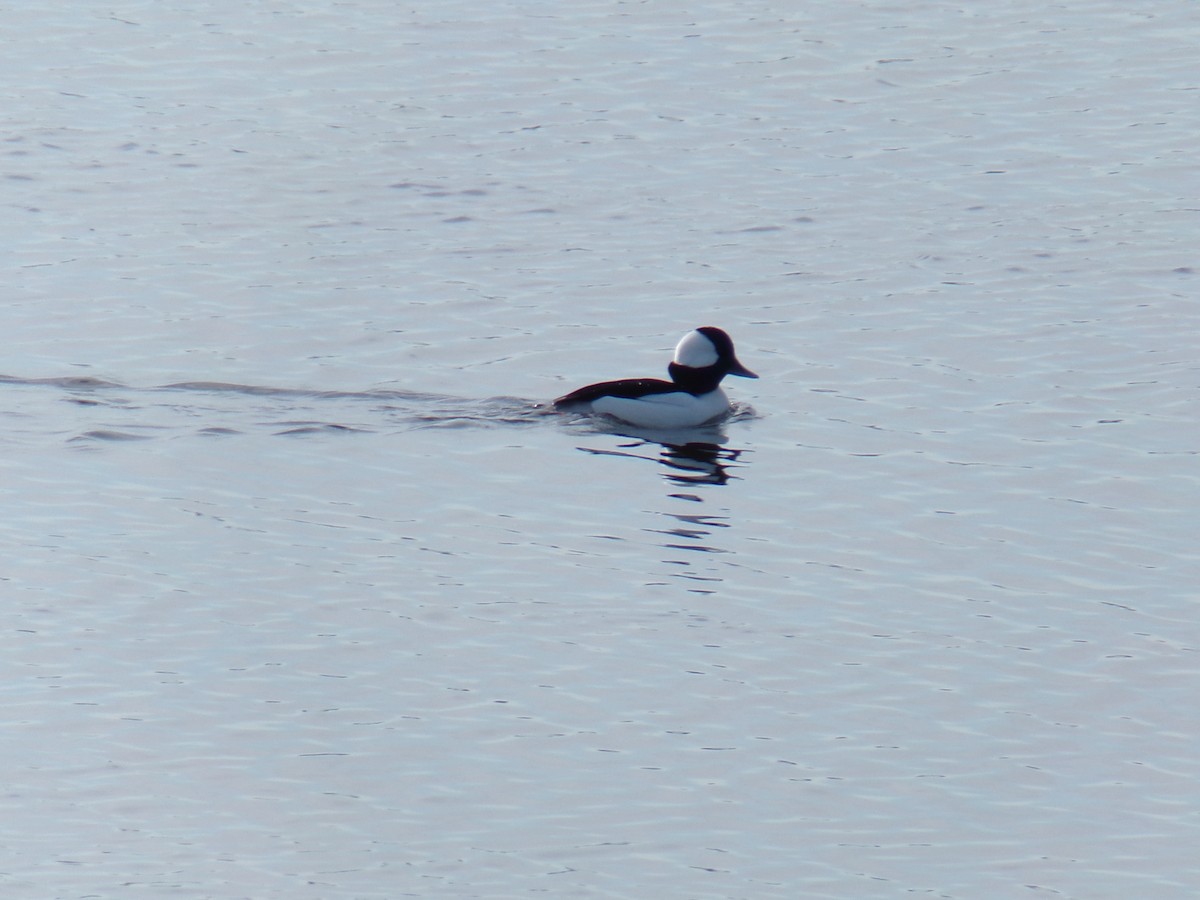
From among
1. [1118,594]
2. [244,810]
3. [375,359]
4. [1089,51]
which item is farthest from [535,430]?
[1089,51]

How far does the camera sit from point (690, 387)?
54.2ft

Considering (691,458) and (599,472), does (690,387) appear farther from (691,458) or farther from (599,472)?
(599,472)

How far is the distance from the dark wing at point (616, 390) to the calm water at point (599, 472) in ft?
0.80

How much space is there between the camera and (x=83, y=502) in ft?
44.5

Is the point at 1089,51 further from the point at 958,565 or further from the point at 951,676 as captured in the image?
the point at 951,676

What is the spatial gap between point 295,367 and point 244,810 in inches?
320

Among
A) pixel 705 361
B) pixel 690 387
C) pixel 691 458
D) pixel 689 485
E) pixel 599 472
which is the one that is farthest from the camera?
pixel 705 361

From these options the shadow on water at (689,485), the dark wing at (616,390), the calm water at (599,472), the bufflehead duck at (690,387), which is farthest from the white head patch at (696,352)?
the calm water at (599,472)

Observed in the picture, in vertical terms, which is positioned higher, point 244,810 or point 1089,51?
point 1089,51

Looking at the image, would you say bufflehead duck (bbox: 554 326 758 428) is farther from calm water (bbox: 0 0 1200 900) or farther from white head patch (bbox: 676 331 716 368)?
calm water (bbox: 0 0 1200 900)

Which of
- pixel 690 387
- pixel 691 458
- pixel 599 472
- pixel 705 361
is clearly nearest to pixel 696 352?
pixel 705 361

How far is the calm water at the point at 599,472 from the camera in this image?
9.26 m

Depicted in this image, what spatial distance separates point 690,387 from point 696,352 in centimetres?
31

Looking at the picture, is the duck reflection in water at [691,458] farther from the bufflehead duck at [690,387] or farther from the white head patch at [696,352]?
the white head patch at [696,352]
